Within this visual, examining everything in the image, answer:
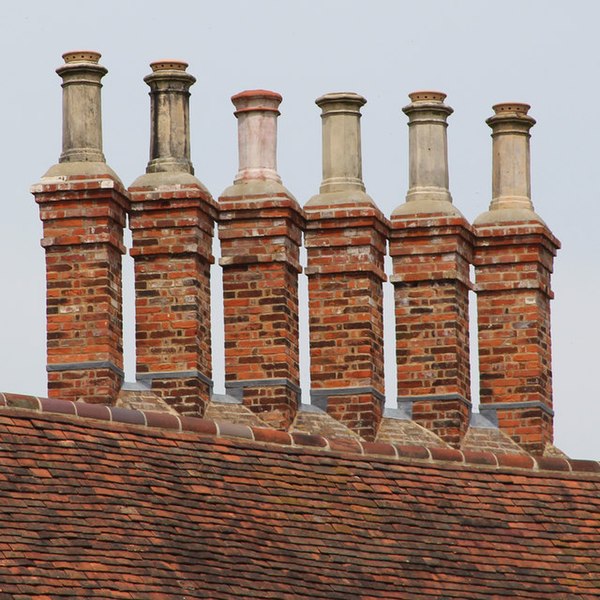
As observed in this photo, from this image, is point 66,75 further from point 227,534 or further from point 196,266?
point 227,534

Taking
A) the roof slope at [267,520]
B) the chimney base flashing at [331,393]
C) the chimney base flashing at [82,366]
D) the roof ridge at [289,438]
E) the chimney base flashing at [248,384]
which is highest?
the chimney base flashing at [82,366]

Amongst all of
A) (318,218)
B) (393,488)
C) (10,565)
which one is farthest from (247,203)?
(10,565)

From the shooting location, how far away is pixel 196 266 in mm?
38750

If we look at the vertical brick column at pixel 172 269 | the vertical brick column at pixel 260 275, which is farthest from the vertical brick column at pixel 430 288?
the vertical brick column at pixel 172 269

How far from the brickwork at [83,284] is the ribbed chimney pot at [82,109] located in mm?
473

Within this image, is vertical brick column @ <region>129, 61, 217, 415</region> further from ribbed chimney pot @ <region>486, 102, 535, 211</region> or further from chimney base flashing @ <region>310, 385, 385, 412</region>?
ribbed chimney pot @ <region>486, 102, 535, 211</region>

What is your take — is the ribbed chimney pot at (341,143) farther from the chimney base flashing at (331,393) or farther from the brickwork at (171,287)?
the chimney base flashing at (331,393)

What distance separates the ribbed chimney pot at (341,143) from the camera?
4006cm

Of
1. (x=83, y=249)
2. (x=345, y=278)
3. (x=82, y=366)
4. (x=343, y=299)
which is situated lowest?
(x=82, y=366)

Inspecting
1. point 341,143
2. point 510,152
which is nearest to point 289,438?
point 341,143

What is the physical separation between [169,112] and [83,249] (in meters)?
1.84

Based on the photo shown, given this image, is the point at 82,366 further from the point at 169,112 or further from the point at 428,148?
the point at 428,148

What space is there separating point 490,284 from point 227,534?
7092 millimetres

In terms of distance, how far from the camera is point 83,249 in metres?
38.3
